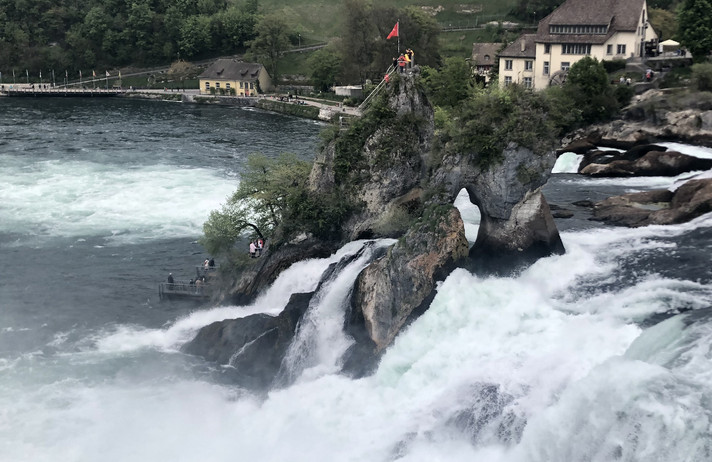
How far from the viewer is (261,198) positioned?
49.9 m

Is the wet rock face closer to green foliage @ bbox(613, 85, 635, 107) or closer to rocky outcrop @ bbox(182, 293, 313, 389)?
rocky outcrop @ bbox(182, 293, 313, 389)

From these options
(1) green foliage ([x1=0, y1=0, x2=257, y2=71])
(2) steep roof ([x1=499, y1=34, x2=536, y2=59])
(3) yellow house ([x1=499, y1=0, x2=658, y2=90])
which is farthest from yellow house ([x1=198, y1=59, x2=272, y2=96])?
(3) yellow house ([x1=499, y1=0, x2=658, y2=90])

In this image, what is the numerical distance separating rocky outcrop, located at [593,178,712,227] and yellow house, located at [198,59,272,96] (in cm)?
10532

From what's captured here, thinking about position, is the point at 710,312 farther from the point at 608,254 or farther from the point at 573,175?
the point at 573,175

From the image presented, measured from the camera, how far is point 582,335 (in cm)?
3416

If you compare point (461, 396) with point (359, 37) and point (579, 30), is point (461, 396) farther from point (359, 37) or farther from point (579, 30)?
point (359, 37)

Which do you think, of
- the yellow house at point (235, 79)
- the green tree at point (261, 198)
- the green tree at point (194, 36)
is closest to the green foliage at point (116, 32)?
the green tree at point (194, 36)

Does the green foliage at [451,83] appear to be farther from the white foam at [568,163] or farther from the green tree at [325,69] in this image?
the green tree at [325,69]

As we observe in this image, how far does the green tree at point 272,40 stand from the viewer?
154 metres

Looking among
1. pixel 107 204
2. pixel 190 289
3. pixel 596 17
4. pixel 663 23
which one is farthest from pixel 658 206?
pixel 663 23

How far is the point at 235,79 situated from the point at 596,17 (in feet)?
255

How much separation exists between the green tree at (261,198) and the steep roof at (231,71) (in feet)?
337

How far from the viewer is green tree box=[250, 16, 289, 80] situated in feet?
506

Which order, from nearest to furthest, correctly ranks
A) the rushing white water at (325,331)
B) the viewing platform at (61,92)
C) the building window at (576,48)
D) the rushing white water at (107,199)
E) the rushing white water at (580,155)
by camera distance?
the rushing white water at (325,331) → the rushing white water at (580,155) → the rushing white water at (107,199) → the building window at (576,48) → the viewing platform at (61,92)
